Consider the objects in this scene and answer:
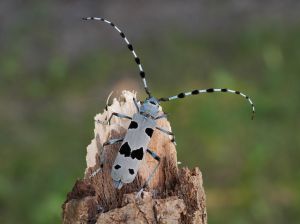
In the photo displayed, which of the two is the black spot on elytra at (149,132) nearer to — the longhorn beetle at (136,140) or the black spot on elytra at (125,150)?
the longhorn beetle at (136,140)

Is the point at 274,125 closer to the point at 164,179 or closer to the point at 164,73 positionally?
the point at 164,73

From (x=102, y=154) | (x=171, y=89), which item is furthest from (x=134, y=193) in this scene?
(x=171, y=89)

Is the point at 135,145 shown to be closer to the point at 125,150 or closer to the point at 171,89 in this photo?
the point at 125,150

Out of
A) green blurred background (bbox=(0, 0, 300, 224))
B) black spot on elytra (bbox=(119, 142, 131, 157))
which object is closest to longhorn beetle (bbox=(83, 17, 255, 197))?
black spot on elytra (bbox=(119, 142, 131, 157))

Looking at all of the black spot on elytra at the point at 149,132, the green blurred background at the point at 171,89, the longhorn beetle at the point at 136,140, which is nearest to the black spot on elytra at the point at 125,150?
the longhorn beetle at the point at 136,140

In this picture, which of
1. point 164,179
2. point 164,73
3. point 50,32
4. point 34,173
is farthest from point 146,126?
point 50,32

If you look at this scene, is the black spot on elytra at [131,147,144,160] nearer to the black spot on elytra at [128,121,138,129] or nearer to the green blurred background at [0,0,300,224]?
the black spot on elytra at [128,121,138,129]
